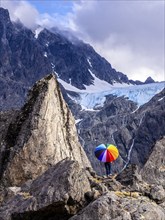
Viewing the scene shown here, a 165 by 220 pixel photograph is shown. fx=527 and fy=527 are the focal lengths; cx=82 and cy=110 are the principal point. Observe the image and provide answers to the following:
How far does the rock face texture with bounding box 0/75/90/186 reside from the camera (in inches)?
1202

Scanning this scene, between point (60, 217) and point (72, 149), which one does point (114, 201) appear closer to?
point (60, 217)

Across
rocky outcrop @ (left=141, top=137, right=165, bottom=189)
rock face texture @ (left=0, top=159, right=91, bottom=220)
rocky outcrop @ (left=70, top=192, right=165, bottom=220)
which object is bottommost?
rocky outcrop @ (left=70, top=192, right=165, bottom=220)

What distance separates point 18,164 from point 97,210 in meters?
11.0

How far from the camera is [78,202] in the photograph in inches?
883

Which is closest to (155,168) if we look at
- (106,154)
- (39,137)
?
(106,154)

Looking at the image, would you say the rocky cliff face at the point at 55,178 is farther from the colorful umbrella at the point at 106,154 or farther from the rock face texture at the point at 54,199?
the colorful umbrella at the point at 106,154

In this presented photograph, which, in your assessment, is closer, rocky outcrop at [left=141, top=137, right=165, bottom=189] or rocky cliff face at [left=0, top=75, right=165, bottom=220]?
rocky cliff face at [left=0, top=75, right=165, bottom=220]

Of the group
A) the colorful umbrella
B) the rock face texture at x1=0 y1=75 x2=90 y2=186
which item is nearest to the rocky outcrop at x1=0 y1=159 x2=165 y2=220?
the rock face texture at x1=0 y1=75 x2=90 y2=186

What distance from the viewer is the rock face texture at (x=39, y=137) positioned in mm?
30531

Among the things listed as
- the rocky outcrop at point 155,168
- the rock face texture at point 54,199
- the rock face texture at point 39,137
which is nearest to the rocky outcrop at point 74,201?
the rock face texture at point 54,199

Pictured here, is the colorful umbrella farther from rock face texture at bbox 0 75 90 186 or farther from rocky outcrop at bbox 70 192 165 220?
rocky outcrop at bbox 70 192 165 220

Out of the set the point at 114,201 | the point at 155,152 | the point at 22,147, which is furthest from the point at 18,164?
the point at 155,152

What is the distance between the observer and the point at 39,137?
1243 inches

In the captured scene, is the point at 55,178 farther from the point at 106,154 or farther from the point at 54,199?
the point at 106,154
